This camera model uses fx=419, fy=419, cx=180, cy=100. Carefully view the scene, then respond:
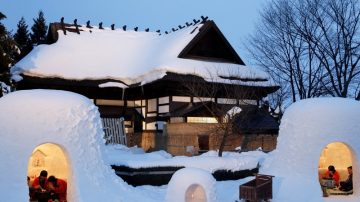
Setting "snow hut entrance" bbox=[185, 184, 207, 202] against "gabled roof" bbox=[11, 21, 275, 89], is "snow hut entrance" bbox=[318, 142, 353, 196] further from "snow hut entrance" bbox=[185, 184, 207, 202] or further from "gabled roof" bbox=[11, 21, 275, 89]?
"gabled roof" bbox=[11, 21, 275, 89]

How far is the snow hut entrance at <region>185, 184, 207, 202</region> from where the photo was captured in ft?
34.0

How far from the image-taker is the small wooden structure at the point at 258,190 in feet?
36.3

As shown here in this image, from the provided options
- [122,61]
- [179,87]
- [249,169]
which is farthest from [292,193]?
[122,61]

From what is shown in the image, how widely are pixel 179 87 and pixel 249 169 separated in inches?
294

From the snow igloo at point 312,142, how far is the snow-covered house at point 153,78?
7624 mm

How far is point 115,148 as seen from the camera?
2111 cm

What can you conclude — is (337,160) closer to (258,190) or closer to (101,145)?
(258,190)

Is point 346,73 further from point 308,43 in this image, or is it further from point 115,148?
point 115,148

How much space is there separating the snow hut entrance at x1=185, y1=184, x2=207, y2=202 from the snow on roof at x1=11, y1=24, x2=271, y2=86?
11.0 meters

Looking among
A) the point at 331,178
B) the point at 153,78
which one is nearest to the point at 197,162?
the point at 331,178

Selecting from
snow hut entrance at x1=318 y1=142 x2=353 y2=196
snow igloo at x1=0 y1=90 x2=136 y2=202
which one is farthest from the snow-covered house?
snow igloo at x1=0 y1=90 x2=136 y2=202

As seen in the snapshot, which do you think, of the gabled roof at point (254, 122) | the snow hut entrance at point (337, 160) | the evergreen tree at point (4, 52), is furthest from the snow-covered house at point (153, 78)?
the snow hut entrance at point (337, 160)

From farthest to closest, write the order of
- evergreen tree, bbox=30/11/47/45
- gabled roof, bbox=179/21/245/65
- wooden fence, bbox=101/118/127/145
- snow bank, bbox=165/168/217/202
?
evergreen tree, bbox=30/11/47/45
gabled roof, bbox=179/21/245/65
wooden fence, bbox=101/118/127/145
snow bank, bbox=165/168/217/202

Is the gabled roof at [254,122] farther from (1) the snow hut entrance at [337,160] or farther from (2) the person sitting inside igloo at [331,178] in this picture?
(2) the person sitting inside igloo at [331,178]
